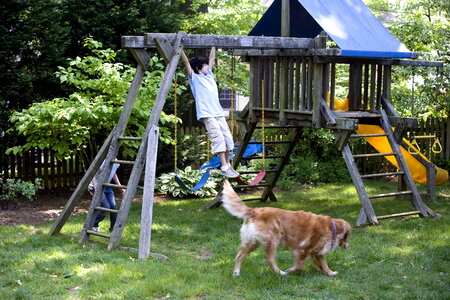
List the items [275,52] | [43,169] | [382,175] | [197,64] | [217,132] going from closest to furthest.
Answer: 1. [197,64]
2. [217,132]
3. [382,175]
4. [275,52]
5. [43,169]

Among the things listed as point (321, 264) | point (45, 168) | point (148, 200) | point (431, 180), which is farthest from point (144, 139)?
point (431, 180)

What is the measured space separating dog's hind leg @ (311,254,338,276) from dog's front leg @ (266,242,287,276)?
1.33 ft

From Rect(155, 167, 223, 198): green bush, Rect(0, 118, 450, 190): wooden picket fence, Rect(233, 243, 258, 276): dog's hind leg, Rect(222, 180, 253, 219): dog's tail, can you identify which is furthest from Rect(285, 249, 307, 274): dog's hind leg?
Rect(0, 118, 450, 190): wooden picket fence

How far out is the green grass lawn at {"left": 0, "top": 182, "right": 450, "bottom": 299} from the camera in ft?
20.6

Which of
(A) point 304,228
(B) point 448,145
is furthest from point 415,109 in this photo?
(A) point 304,228

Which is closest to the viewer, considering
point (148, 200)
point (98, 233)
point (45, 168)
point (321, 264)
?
point (321, 264)

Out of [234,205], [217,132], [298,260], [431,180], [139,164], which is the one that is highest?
[217,132]

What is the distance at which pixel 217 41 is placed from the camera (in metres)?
8.66

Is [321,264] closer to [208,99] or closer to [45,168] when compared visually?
[208,99]

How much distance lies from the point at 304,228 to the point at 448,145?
1013cm

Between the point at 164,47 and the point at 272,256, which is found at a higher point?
the point at 164,47

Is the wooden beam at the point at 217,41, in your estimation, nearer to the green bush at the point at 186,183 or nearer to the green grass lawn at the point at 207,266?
the green grass lawn at the point at 207,266

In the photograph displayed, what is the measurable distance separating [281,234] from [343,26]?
15.9 ft

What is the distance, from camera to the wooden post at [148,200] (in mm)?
7738
